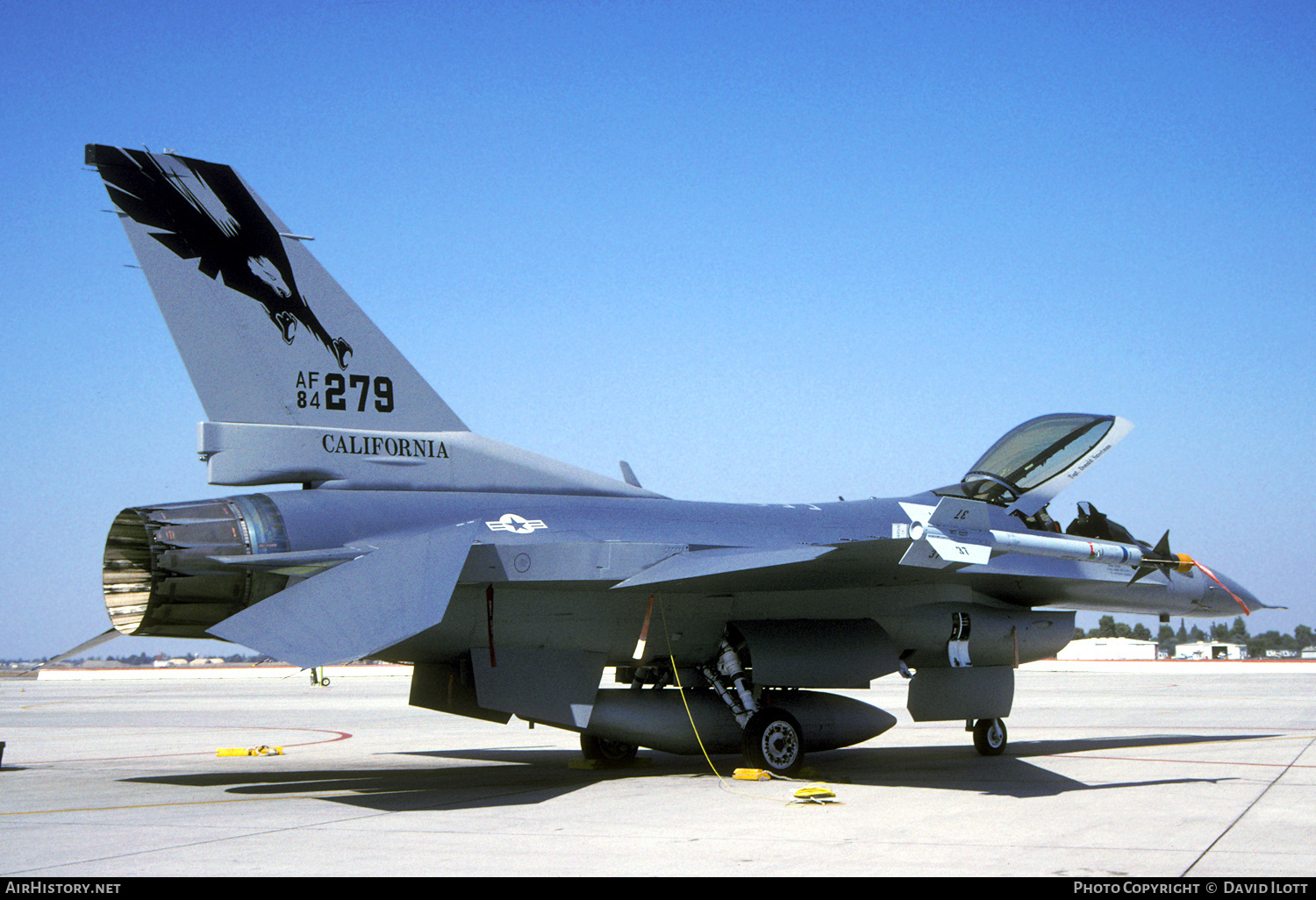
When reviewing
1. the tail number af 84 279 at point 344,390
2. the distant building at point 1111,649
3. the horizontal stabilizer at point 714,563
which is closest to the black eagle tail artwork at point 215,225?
the tail number af 84 279 at point 344,390

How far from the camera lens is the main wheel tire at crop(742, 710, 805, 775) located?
10234 millimetres

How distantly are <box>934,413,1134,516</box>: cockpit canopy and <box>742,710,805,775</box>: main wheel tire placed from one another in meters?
3.59

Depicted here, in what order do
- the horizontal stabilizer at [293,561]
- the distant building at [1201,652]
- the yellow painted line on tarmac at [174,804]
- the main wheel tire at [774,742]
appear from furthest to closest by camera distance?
the distant building at [1201,652], the main wheel tire at [774,742], the horizontal stabilizer at [293,561], the yellow painted line on tarmac at [174,804]

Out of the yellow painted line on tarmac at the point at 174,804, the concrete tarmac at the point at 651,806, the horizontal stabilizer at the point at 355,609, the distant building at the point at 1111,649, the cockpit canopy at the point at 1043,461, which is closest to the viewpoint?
the concrete tarmac at the point at 651,806

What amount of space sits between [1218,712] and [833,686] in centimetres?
1212

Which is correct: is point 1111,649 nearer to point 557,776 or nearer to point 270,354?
point 557,776

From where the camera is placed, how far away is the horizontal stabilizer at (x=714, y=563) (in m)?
9.13

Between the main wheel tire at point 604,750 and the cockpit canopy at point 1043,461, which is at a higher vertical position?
the cockpit canopy at point 1043,461

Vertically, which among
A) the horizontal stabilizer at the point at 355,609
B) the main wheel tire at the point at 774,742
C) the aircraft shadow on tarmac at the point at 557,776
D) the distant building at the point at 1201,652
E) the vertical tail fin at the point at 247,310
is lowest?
the distant building at the point at 1201,652

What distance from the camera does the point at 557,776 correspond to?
10859mm

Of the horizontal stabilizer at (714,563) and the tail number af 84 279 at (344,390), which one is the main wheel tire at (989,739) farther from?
the tail number af 84 279 at (344,390)

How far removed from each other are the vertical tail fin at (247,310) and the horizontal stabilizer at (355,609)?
188cm

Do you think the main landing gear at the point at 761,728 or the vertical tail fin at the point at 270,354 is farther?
the main landing gear at the point at 761,728
